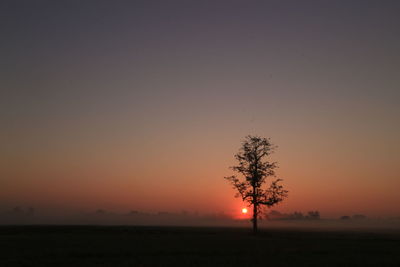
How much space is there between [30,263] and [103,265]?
4.91 metres

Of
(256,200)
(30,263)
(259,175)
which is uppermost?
(259,175)

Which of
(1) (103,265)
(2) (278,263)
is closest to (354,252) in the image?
(2) (278,263)

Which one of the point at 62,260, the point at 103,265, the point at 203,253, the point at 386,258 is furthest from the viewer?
the point at 203,253

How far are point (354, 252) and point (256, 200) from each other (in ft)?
105

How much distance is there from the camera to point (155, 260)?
→ 28500 mm

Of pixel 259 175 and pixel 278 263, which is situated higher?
pixel 259 175

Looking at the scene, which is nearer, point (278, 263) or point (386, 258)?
point (278, 263)

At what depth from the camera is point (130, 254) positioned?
1259 inches

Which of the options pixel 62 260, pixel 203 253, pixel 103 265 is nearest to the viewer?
pixel 103 265

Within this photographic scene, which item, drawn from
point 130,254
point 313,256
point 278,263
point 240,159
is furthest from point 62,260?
point 240,159

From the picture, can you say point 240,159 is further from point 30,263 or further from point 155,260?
point 30,263

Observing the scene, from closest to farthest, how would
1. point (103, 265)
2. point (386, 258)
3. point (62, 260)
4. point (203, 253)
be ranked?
point (103, 265)
point (62, 260)
point (386, 258)
point (203, 253)

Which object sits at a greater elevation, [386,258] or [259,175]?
[259,175]

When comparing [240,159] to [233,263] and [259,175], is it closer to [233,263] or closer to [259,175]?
[259,175]
